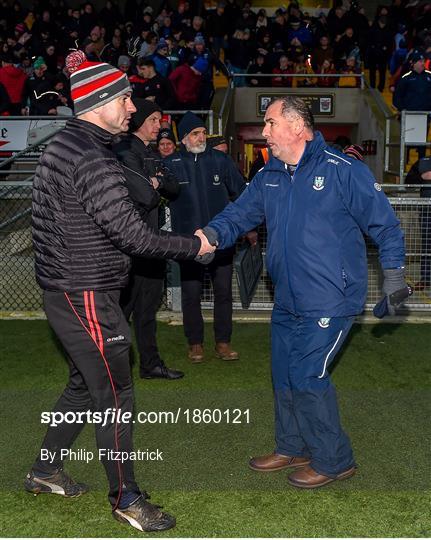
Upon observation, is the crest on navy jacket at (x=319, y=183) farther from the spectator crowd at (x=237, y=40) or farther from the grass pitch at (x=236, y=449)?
the spectator crowd at (x=237, y=40)

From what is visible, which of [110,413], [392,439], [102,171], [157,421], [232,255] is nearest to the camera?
[102,171]

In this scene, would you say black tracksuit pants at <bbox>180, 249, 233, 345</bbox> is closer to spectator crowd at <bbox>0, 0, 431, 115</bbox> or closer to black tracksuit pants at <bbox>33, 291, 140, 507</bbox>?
black tracksuit pants at <bbox>33, 291, 140, 507</bbox>

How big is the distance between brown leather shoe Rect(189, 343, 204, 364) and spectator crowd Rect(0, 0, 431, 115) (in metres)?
8.66

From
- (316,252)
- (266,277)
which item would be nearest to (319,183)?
(316,252)

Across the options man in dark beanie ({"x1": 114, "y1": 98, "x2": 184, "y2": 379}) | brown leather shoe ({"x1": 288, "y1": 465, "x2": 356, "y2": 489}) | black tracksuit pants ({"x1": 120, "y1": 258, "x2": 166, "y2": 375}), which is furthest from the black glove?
black tracksuit pants ({"x1": 120, "y1": 258, "x2": 166, "y2": 375})

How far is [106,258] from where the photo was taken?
3402 mm

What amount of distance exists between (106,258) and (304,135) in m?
1.29

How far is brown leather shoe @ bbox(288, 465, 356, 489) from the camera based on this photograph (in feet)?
13.3

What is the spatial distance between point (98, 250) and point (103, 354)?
0.49 meters

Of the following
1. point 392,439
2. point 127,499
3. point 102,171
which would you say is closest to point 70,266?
point 102,171

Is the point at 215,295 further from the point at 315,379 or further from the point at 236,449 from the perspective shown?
the point at 315,379

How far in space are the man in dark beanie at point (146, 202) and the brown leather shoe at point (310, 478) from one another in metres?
1.94

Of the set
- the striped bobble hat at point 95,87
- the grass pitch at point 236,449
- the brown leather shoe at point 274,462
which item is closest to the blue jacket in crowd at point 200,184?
the grass pitch at point 236,449

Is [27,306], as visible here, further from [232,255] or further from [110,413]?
[110,413]
